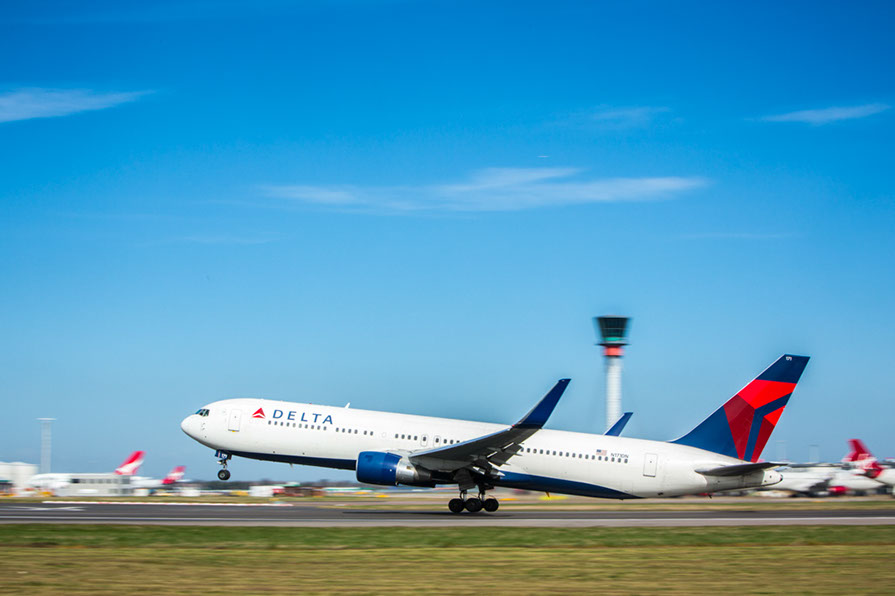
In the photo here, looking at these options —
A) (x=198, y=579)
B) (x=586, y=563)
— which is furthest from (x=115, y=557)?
(x=586, y=563)

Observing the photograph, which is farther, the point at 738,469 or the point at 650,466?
the point at 650,466

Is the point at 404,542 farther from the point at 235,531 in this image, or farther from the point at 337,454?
the point at 337,454

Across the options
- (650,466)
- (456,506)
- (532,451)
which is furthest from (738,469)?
(456,506)

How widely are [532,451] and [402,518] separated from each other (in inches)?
237

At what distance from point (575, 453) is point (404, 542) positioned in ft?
43.2

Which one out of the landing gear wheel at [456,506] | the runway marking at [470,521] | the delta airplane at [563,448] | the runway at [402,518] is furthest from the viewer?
the delta airplane at [563,448]

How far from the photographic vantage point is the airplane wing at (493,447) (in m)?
29.5

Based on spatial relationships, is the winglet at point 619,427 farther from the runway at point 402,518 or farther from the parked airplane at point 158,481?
the parked airplane at point 158,481

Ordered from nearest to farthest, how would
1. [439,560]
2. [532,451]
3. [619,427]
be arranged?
[439,560] → [532,451] → [619,427]

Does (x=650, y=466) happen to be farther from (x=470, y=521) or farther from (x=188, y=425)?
(x=188, y=425)

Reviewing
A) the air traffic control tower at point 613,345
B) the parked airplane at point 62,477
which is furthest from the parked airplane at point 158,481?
the air traffic control tower at point 613,345

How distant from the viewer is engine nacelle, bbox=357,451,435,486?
31.2 m

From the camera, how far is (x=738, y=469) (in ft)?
105

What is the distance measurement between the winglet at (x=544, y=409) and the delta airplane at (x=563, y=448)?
2.69 meters
